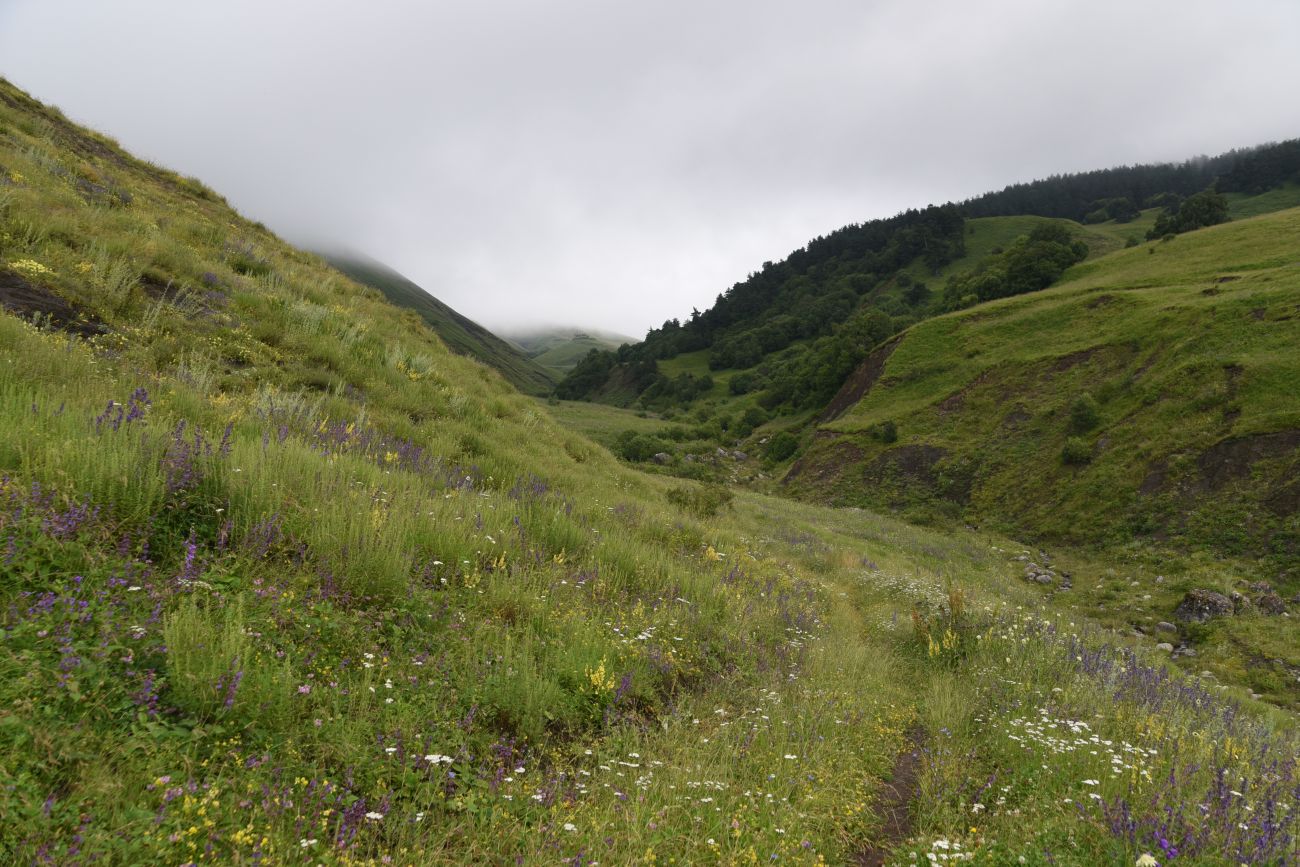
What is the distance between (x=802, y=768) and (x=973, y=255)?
149 metres

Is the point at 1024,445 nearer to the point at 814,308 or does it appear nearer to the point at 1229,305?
the point at 1229,305

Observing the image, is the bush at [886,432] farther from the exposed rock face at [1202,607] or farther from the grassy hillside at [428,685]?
the grassy hillside at [428,685]

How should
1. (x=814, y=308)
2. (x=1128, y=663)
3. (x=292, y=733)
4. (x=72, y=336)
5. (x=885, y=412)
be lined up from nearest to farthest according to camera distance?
(x=292, y=733) < (x=72, y=336) < (x=1128, y=663) < (x=885, y=412) < (x=814, y=308)

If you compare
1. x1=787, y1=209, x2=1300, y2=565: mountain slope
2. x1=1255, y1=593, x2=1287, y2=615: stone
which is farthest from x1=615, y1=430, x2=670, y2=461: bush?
x1=1255, y1=593, x2=1287, y2=615: stone

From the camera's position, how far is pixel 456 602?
4289 millimetres

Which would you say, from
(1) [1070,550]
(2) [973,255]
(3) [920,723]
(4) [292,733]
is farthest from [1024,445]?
(2) [973,255]

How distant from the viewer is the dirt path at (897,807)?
3.41m

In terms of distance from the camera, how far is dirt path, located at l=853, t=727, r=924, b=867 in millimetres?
3408

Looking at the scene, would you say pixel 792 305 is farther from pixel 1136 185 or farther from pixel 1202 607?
pixel 1202 607

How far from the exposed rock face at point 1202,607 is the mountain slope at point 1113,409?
539 centimetres

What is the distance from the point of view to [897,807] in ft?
12.9

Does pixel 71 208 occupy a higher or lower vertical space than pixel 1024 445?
higher

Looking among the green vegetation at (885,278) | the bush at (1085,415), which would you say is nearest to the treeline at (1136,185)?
the green vegetation at (885,278)

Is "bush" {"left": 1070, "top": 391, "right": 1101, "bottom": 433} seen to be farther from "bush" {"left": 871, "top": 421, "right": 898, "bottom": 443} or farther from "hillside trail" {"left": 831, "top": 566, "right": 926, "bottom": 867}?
"hillside trail" {"left": 831, "top": 566, "right": 926, "bottom": 867}
